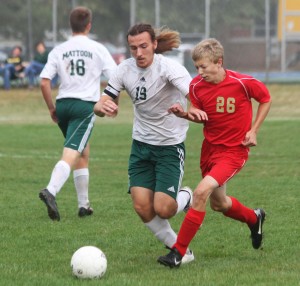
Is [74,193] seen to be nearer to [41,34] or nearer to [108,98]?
[108,98]

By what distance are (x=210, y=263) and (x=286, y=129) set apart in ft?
45.8

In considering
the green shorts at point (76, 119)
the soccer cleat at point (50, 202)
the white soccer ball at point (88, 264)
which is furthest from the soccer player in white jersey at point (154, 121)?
the green shorts at point (76, 119)

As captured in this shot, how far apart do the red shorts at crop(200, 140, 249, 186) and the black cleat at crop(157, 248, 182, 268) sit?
631mm

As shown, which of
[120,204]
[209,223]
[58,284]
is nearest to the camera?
[58,284]

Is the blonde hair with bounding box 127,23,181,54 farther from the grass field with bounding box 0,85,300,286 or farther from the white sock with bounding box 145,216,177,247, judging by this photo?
the grass field with bounding box 0,85,300,286

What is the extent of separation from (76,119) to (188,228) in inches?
129

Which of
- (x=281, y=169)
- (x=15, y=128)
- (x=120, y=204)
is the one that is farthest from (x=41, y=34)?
(x=120, y=204)

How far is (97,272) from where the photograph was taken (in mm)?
6723

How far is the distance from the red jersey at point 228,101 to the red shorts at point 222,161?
0.06m

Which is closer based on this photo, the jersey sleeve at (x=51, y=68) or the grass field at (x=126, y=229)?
the grass field at (x=126, y=229)

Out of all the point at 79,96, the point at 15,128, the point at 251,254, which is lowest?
the point at 15,128

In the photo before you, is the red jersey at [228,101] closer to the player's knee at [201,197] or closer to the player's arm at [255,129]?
the player's arm at [255,129]

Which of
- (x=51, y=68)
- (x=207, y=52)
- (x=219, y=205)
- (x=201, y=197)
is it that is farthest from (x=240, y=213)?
(x=51, y=68)

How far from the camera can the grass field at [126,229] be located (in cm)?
686
